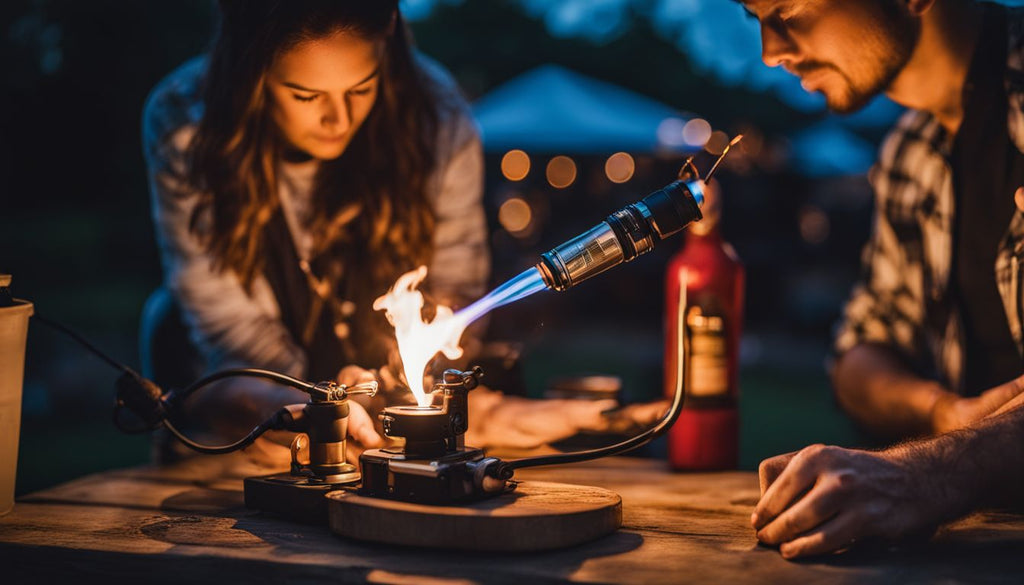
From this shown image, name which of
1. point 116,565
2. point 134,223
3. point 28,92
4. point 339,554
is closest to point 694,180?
point 339,554

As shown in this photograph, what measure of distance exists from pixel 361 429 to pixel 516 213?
1443 cm

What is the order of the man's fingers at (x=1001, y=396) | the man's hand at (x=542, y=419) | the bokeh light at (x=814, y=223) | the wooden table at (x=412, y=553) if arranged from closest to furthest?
the wooden table at (x=412, y=553) < the man's fingers at (x=1001, y=396) < the man's hand at (x=542, y=419) < the bokeh light at (x=814, y=223)

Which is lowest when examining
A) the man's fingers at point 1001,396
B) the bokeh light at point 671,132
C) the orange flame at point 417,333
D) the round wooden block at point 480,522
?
the round wooden block at point 480,522

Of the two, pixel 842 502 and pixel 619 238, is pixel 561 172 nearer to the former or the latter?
pixel 619 238

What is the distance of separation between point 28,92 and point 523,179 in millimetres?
9880

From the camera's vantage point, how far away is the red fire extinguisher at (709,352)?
6.98 feet

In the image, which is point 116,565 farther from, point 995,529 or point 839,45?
point 839,45

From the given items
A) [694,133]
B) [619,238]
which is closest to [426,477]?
[619,238]

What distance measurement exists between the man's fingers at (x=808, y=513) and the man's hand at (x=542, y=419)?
2.06 ft

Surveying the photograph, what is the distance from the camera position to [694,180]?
174 centimetres

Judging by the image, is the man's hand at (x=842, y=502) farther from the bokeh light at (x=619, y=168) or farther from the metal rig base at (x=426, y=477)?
the bokeh light at (x=619, y=168)

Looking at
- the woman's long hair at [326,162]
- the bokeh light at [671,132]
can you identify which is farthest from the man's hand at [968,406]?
the bokeh light at [671,132]

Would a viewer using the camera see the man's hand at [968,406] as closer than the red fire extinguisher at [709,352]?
Yes

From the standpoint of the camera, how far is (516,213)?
53.2 ft
